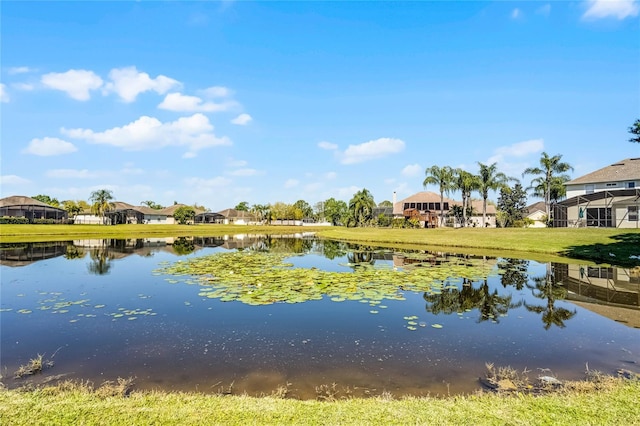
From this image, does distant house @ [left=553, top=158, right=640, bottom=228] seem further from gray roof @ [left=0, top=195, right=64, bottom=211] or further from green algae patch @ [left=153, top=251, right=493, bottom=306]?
gray roof @ [left=0, top=195, right=64, bottom=211]

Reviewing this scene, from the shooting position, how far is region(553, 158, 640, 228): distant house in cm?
3728

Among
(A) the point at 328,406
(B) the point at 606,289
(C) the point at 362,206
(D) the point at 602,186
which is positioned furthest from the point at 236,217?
(A) the point at 328,406

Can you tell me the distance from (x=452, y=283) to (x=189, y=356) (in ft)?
42.3

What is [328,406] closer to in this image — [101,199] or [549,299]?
[549,299]

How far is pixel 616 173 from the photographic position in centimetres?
4428

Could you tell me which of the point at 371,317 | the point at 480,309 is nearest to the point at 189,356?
the point at 371,317

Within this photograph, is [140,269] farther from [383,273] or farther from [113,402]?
[113,402]

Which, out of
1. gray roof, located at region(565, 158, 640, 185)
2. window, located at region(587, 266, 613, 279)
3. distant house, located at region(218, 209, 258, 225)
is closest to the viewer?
window, located at region(587, 266, 613, 279)

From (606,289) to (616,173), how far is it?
39.2 metres

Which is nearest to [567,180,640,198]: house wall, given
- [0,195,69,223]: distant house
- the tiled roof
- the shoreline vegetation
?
the shoreline vegetation

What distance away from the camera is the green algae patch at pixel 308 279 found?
1401cm

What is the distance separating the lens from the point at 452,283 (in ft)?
54.9

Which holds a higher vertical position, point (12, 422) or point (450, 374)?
point (12, 422)

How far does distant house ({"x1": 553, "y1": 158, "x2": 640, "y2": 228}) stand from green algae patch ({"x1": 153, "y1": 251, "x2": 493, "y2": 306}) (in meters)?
25.7
